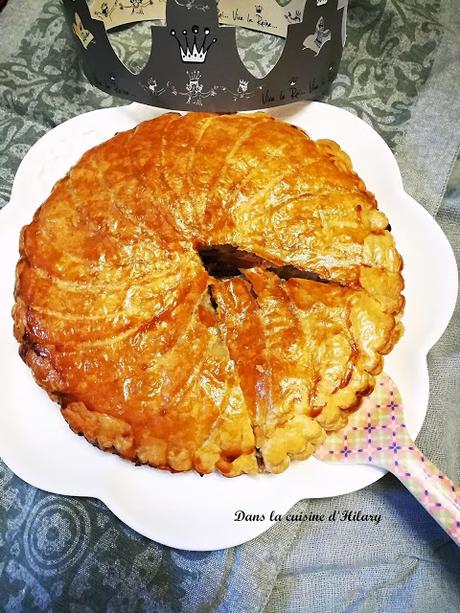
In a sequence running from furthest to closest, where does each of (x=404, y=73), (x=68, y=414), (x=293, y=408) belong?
(x=404, y=73)
(x=68, y=414)
(x=293, y=408)

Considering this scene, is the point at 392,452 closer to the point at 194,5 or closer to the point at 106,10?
the point at 194,5

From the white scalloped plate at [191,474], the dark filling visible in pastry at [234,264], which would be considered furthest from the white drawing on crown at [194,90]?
the dark filling visible in pastry at [234,264]

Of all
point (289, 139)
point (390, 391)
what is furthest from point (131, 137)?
point (390, 391)

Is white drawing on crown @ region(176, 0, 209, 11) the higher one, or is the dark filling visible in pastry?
white drawing on crown @ region(176, 0, 209, 11)

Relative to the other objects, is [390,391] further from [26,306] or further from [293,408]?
[26,306]

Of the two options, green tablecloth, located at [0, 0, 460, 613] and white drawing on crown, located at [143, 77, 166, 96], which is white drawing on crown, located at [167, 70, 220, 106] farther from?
green tablecloth, located at [0, 0, 460, 613]

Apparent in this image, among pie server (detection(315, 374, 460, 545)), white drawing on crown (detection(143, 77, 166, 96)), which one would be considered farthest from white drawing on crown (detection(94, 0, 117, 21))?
pie server (detection(315, 374, 460, 545))
